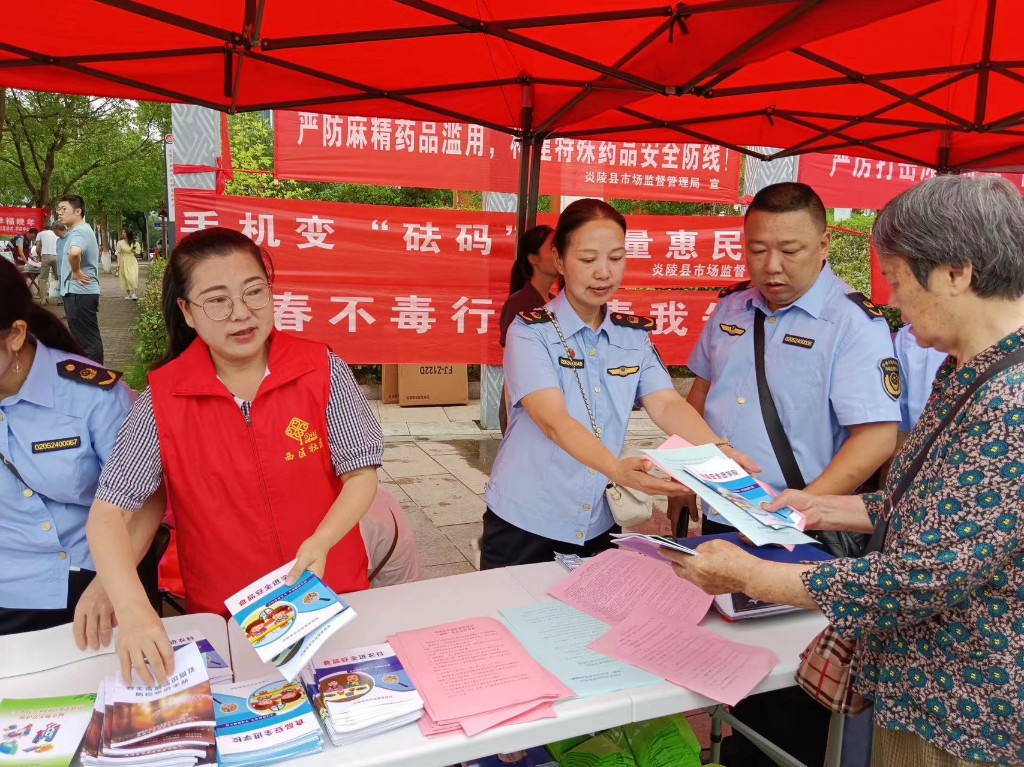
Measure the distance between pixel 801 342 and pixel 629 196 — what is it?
3.97 m

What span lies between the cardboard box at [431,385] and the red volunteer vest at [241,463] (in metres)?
4.89

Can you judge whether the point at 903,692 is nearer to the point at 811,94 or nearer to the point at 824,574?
the point at 824,574

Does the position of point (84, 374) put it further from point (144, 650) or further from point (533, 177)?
point (533, 177)

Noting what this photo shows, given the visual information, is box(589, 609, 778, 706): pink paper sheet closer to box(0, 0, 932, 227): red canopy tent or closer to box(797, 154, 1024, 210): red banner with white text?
box(0, 0, 932, 227): red canopy tent

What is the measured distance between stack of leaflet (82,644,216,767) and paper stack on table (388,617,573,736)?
372mm

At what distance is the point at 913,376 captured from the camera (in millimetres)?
2631

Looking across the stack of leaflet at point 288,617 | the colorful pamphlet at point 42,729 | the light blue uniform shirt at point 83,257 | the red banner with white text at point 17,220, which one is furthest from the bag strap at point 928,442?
the red banner with white text at point 17,220

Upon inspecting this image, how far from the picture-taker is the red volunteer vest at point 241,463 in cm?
166

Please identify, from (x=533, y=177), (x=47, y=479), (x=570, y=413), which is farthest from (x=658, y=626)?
(x=533, y=177)

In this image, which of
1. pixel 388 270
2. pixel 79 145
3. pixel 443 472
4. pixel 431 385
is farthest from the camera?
pixel 79 145

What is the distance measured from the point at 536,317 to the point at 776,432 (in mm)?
801

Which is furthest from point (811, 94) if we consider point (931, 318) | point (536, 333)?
point (931, 318)

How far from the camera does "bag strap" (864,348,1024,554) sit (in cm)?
113

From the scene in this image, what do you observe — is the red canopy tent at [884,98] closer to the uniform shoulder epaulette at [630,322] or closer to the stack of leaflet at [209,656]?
the uniform shoulder epaulette at [630,322]
